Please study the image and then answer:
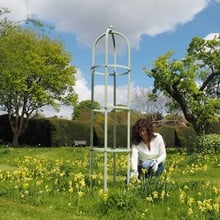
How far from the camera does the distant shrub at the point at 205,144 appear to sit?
2414 centimetres

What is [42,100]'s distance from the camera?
1708 inches

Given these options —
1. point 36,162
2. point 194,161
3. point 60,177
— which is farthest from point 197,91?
point 60,177

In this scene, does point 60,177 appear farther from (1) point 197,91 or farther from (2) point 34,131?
(2) point 34,131

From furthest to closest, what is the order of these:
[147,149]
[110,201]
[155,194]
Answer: [147,149], [155,194], [110,201]

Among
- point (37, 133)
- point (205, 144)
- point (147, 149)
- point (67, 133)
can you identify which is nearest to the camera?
point (147, 149)

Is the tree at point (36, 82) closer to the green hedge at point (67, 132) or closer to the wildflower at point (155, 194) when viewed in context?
the green hedge at point (67, 132)

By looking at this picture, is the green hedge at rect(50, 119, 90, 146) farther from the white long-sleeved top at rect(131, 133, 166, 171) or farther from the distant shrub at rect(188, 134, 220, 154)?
the white long-sleeved top at rect(131, 133, 166, 171)

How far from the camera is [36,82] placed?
4444 centimetres

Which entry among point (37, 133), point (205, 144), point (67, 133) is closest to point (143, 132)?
point (205, 144)

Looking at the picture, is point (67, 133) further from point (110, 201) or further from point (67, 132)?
point (110, 201)

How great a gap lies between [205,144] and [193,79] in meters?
3.49

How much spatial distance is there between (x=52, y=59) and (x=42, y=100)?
437cm

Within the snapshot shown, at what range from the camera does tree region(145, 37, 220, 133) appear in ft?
84.4

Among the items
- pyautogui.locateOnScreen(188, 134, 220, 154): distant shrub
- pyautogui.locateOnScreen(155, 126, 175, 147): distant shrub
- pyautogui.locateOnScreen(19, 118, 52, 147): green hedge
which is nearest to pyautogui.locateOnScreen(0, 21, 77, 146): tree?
pyautogui.locateOnScreen(19, 118, 52, 147): green hedge
